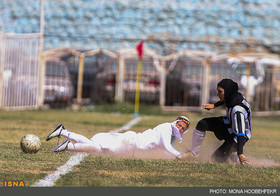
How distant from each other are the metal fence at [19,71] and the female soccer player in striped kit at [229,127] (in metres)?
11.2

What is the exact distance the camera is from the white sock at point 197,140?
6594 mm

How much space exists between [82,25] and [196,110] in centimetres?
687

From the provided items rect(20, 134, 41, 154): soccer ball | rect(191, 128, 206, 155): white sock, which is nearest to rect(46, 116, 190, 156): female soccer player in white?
rect(191, 128, 206, 155): white sock

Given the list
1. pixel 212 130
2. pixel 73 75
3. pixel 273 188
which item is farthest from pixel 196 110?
pixel 273 188

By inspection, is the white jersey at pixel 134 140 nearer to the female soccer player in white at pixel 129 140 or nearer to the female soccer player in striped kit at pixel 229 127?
the female soccer player in white at pixel 129 140

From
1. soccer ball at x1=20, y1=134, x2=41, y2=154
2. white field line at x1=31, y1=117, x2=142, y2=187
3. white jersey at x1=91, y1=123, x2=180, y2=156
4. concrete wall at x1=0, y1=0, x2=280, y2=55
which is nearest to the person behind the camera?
white field line at x1=31, y1=117, x2=142, y2=187

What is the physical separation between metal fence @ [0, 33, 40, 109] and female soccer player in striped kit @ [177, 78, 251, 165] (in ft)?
36.7

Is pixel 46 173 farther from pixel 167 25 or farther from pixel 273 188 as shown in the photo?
pixel 167 25

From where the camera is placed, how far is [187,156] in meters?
6.37

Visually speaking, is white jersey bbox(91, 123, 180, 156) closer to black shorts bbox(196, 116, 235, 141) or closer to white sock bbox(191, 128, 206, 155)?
white sock bbox(191, 128, 206, 155)

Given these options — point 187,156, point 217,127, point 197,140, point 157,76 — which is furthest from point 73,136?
point 157,76

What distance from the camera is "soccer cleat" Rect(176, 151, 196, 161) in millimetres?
6302

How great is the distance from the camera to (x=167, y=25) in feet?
75.9

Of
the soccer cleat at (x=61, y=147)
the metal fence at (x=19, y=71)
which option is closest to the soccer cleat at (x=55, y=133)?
the soccer cleat at (x=61, y=147)
